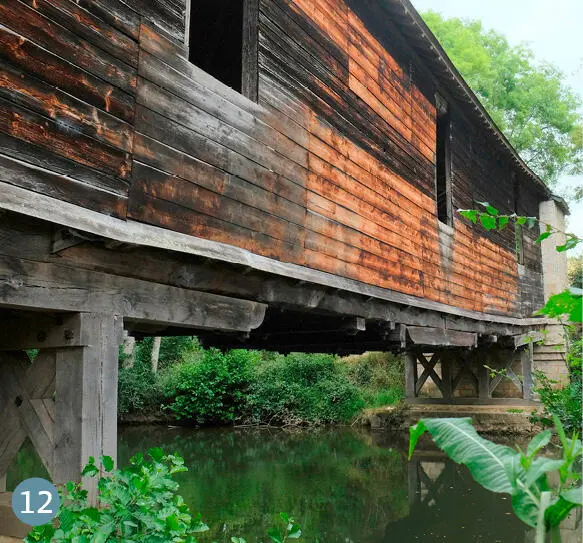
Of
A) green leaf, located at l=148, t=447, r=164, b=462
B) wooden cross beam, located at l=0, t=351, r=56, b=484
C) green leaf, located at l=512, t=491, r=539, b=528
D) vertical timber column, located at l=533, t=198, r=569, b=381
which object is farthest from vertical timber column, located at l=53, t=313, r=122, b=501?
Answer: vertical timber column, located at l=533, t=198, r=569, b=381

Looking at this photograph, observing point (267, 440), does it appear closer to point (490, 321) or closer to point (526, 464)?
point (490, 321)

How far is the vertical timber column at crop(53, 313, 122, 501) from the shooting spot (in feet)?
10.2

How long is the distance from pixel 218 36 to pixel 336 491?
624cm

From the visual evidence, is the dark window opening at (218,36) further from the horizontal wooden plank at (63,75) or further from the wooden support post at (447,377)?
the wooden support post at (447,377)

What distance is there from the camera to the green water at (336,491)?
631cm

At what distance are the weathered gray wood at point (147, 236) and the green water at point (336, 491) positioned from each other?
2.61m

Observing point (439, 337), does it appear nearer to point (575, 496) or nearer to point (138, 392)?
point (575, 496)

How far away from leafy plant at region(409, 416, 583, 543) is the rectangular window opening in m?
6.25

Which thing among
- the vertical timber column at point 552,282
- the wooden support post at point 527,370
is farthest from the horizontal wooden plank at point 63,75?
the vertical timber column at point 552,282

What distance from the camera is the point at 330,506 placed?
7.46 m

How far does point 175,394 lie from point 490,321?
32.7 ft

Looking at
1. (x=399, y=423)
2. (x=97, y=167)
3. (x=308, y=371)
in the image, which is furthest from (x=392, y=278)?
(x=308, y=371)

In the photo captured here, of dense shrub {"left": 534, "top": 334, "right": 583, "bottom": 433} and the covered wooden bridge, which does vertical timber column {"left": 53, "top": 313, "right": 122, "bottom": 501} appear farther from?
dense shrub {"left": 534, "top": 334, "right": 583, "bottom": 433}

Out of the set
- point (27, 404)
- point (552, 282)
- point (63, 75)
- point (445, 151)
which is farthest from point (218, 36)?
point (552, 282)
